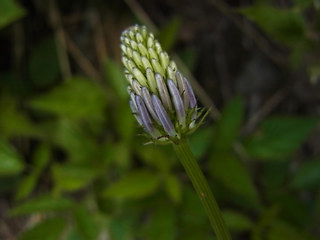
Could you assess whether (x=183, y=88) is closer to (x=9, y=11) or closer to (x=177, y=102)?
(x=177, y=102)

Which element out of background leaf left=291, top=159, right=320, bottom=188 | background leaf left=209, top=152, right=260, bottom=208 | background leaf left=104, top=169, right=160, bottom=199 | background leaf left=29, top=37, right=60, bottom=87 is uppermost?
background leaf left=29, top=37, right=60, bottom=87

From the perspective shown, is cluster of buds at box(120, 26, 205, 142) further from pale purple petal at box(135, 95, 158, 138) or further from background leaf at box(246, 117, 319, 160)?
background leaf at box(246, 117, 319, 160)

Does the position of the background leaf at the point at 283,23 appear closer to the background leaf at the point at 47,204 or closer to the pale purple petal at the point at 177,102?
→ the pale purple petal at the point at 177,102

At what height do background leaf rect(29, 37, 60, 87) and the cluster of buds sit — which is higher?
background leaf rect(29, 37, 60, 87)

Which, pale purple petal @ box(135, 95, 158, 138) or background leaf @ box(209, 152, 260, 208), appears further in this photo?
background leaf @ box(209, 152, 260, 208)

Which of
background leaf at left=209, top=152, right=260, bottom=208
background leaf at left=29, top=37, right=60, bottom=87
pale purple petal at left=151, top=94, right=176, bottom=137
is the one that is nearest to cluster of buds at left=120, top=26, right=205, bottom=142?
pale purple petal at left=151, top=94, right=176, bottom=137

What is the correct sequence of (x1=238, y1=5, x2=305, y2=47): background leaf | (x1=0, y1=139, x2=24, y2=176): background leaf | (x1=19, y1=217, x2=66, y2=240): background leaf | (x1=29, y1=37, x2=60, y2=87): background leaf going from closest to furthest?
(x1=238, y1=5, x2=305, y2=47): background leaf → (x1=19, y1=217, x2=66, y2=240): background leaf → (x1=0, y1=139, x2=24, y2=176): background leaf → (x1=29, y1=37, x2=60, y2=87): background leaf

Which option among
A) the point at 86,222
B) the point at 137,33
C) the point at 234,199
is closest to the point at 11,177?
the point at 86,222
